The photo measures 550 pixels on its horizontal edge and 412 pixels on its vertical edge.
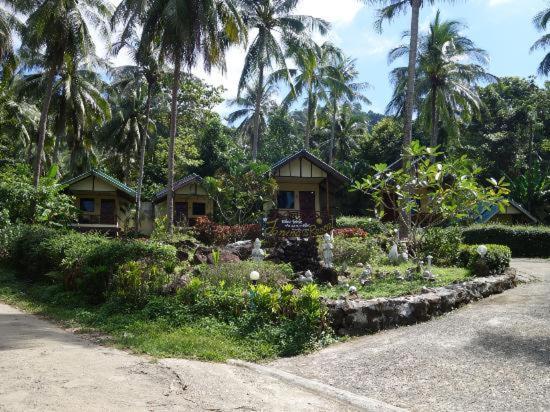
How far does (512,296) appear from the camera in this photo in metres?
10.2

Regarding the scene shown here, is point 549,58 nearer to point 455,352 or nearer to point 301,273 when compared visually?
point 301,273

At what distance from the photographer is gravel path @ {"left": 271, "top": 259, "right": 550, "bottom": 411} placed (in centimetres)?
523

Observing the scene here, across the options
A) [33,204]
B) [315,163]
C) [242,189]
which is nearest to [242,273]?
[33,204]

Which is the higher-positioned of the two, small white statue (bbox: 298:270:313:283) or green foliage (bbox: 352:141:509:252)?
green foliage (bbox: 352:141:509:252)

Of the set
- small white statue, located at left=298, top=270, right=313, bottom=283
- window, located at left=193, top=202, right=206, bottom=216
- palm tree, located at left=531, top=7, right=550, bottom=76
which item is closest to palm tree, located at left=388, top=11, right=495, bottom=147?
palm tree, located at left=531, top=7, right=550, bottom=76

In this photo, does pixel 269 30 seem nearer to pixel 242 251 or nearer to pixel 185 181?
pixel 185 181

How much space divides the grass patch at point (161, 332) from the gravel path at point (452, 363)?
2.14 feet

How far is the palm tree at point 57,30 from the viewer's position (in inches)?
805

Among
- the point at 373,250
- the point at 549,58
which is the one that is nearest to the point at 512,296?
the point at 373,250

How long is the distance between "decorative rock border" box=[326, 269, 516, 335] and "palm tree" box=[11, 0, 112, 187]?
17.6 metres

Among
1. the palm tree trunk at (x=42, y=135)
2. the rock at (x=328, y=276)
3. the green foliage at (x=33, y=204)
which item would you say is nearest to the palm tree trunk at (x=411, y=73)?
the rock at (x=328, y=276)

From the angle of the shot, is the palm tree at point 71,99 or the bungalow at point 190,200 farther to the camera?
the bungalow at point 190,200

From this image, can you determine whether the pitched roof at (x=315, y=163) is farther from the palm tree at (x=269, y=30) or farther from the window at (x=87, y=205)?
the window at (x=87, y=205)

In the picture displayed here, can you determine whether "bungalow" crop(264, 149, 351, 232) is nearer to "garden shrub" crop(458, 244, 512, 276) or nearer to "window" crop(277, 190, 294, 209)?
"window" crop(277, 190, 294, 209)
